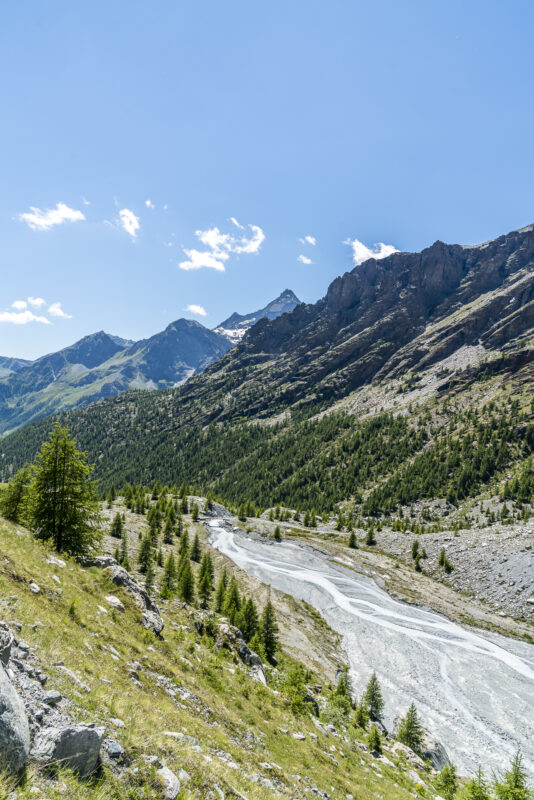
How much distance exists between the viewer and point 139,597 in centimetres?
2030

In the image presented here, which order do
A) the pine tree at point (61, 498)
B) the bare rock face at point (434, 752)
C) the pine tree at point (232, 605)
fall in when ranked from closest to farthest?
the pine tree at point (61, 498)
the bare rock face at point (434, 752)
the pine tree at point (232, 605)

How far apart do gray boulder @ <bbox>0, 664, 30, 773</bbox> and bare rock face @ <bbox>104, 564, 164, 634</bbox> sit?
14218 millimetres

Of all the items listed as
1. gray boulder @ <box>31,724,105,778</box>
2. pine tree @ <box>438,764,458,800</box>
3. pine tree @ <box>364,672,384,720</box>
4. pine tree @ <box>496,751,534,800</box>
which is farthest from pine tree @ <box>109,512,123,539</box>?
gray boulder @ <box>31,724,105,778</box>

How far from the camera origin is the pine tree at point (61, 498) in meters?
24.6

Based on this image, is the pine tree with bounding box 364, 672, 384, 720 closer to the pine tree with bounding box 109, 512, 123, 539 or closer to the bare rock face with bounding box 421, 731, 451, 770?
the bare rock face with bounding box 421, 731, 451, 770

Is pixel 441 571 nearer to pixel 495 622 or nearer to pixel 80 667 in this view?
pixel 495 622

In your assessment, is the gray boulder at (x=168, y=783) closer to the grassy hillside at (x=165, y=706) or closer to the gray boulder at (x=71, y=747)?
the grassy hillside at (x=165, y=706)

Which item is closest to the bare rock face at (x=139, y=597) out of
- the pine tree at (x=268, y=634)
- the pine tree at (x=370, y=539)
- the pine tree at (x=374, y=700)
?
the pine tree at (x=268, y=634)

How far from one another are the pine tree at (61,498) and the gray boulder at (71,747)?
829 inches

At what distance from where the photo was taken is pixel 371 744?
21.5m

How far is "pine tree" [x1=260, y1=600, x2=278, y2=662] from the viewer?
30.8 m

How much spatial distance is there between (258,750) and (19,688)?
1006cm

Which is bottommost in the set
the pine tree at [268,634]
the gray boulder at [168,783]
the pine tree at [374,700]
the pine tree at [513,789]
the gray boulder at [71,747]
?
the pine tree at [374,700]

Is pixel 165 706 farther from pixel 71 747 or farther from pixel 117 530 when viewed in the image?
pixel 117 530
